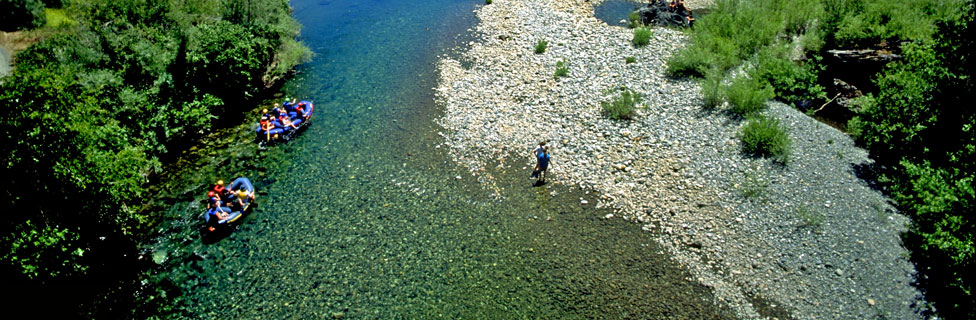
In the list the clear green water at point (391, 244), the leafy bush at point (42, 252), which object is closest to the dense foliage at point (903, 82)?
the clear green water at point (391, 244)

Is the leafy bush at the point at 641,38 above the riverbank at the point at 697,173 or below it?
above

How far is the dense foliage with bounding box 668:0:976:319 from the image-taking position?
1648cm

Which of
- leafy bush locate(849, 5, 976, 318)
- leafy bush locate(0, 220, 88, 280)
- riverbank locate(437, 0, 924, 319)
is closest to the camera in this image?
leafy bush locate(849, 5, 976, 318)

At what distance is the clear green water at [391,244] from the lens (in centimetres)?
1852

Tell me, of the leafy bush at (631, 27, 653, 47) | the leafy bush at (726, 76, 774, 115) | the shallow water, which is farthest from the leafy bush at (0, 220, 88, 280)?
the shallow water

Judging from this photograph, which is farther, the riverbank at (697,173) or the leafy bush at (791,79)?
the leafy bush at (791,79)

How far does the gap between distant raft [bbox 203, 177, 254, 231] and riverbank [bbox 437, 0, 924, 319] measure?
9.79 meters

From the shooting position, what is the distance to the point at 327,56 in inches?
1447

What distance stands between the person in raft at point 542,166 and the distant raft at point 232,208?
13051mm

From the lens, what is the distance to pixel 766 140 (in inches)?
909

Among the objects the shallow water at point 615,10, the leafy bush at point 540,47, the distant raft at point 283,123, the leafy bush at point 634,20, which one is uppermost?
the leafy bush at point 634,20

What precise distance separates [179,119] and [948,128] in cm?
3566

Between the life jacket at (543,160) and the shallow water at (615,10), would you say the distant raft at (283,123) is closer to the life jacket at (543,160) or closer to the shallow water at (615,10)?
the life jacket at (543,160)

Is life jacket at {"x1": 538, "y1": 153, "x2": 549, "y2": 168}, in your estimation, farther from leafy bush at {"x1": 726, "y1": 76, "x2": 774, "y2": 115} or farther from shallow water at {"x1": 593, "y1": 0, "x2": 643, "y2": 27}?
shallow water at {"x1": 593, "y1": 0, "x2": 643, "y2": 27}
